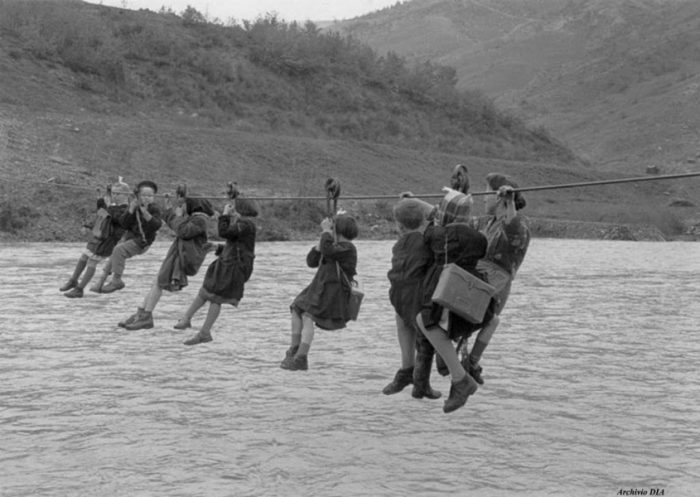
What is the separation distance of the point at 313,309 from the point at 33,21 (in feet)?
157

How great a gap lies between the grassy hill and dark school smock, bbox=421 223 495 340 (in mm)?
23659

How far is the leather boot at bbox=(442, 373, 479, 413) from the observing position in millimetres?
8539

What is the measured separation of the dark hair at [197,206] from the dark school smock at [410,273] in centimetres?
412

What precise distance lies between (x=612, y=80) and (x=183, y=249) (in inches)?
5063

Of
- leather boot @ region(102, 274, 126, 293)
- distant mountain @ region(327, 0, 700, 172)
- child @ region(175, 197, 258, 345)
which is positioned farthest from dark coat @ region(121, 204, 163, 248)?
distant mountain @ region(327, 0, 700, 172)

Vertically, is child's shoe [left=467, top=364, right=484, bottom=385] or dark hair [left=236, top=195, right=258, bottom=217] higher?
dark hair [left=236, top=195, right=258, bottom=217]

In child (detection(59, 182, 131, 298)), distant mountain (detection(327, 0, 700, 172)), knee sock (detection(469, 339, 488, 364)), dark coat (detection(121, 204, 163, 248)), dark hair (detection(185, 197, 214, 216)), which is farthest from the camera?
distant mountain (detection(327, 0, 700, 172))

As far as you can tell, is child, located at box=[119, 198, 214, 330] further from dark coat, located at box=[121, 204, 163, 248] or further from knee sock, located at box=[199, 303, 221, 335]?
dark coat, located at box=[121, 204, 163, 248]

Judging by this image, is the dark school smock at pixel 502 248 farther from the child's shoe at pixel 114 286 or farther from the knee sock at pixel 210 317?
the child's shoe at pixel 114 286

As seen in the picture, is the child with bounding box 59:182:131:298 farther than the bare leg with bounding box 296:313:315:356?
Yes

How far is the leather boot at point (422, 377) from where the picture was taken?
9.21 meters

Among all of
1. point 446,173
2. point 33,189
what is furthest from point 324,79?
point 33,189

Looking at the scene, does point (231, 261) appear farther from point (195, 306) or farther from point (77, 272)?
point (77, 272)

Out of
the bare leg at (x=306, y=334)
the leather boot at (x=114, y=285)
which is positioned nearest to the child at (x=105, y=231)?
the leather boot at (x=114, y=285)
